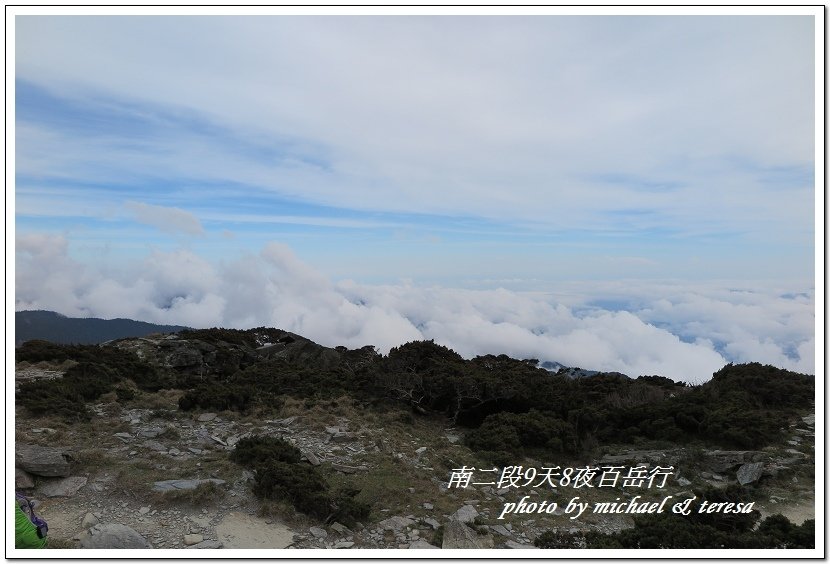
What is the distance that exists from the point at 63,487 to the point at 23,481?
2.01ft

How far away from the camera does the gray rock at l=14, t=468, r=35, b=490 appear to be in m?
7.61

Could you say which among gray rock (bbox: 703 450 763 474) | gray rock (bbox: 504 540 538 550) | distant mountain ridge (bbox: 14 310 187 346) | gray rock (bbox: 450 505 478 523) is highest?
gray rock (bbox: 703 450 763 474)

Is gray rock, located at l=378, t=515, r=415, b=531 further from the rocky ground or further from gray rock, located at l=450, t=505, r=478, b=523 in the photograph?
gray rock, located at l=450, t=505, r=478, b=523

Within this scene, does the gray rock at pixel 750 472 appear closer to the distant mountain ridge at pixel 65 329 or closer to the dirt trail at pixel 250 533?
the dirt trail at pixel 250 533

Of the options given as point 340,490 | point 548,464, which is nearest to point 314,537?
point 340,490

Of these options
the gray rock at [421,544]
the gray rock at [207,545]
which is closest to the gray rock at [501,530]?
the gray rock at [421,544]

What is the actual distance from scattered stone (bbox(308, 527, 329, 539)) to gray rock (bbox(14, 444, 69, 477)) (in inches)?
188

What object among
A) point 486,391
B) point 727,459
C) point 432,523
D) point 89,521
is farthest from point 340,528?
point 727,459

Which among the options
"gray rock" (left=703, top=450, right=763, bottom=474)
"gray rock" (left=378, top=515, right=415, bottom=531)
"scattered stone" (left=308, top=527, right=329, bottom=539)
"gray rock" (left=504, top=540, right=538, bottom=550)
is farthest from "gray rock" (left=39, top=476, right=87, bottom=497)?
"gray rock" (left=703, top=450, right=763, bottom=474)

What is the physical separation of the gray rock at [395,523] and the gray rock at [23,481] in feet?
19.5

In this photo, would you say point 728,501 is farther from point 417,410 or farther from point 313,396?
point 313,396

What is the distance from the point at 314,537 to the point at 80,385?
10618mm

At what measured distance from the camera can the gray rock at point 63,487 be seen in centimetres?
764
